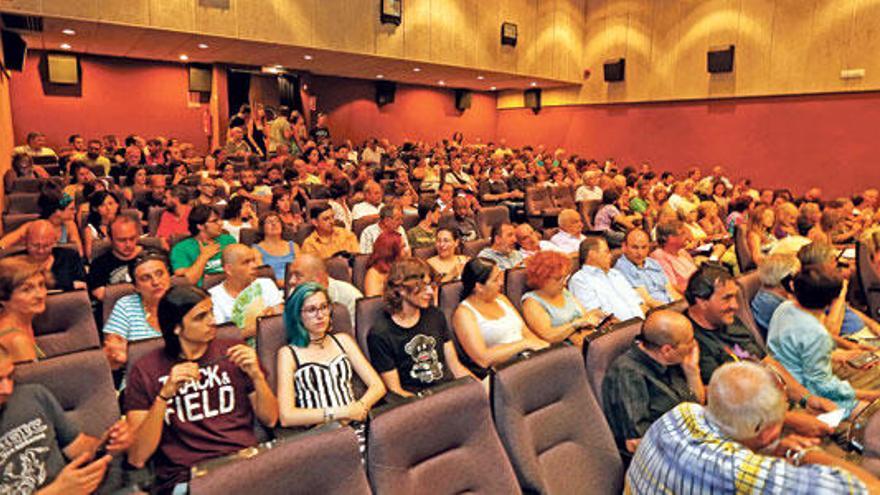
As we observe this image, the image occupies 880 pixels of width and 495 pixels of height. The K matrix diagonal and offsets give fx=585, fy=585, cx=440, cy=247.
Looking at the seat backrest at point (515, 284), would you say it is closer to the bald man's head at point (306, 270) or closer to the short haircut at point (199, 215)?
the bald man's head at point (306, 270)

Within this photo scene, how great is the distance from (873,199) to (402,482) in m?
9.77

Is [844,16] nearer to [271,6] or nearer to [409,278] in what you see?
[271,6]

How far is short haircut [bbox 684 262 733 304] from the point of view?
9.23 ft

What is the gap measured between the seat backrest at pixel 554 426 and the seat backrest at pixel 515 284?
4.53 feet

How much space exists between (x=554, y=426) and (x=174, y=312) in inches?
57.3

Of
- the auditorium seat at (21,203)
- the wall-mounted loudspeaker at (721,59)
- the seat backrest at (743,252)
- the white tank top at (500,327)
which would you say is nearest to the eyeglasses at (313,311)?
the white tank top at (500,327)

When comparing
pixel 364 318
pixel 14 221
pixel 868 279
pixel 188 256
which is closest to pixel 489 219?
pixel 188 256

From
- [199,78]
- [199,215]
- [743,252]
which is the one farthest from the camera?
[199,78]

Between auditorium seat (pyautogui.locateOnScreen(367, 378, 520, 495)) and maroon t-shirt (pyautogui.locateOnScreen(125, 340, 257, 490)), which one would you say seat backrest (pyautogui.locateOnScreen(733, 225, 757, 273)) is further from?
maroon t-shirt (pyautogui.locateOnScreen(125, 340, 257, 490))

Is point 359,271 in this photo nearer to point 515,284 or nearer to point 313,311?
point 515,284

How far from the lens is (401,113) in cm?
1664

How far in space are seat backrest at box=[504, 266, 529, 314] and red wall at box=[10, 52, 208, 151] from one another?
11.7 m

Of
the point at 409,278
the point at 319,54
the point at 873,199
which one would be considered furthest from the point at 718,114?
the point at 409,278

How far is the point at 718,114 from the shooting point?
501 inches
